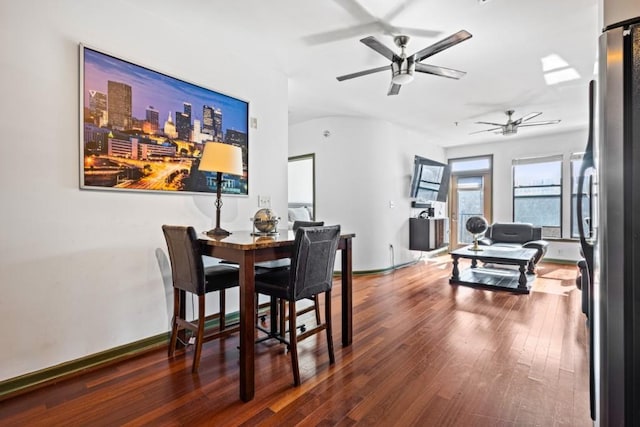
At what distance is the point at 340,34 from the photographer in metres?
2.71

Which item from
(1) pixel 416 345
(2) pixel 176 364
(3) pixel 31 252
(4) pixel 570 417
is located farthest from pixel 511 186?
(3) pixel 31 252

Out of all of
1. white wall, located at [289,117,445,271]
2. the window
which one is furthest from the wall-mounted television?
the window

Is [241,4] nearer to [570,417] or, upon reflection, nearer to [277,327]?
[277,327]

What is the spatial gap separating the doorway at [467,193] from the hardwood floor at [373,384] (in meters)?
4.42

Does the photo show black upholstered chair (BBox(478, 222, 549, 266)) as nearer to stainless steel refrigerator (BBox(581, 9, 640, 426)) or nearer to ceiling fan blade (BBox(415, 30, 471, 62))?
ceiling fan blade (BBox(415, 30, 471, 62))

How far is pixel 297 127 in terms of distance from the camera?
18.6 ft

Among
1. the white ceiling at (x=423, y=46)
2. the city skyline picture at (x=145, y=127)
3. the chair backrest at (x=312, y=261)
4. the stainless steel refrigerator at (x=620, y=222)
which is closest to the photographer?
the stainless steel refrigerator at (x=620, y=222)

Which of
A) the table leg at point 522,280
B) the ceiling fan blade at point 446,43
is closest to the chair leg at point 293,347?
the ceiling fan blade at point 446,43

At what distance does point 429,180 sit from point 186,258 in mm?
5451

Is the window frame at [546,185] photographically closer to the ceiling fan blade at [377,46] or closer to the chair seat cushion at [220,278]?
the ceiling fan blade at [377,46]

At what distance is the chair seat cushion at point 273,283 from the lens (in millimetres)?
1955

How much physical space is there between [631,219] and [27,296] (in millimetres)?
2944

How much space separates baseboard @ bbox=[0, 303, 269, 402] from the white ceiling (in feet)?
8.36

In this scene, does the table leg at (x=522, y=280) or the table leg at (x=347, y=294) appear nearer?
the table leg at (x=347, y=294)
